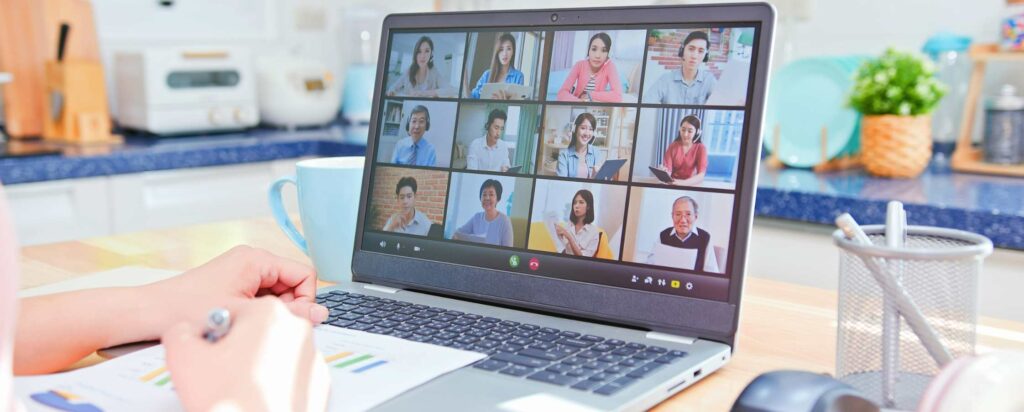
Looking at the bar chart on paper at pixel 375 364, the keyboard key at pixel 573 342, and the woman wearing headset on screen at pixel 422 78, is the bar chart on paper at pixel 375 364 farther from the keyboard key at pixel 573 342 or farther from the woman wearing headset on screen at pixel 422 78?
the woman wearing headset on screen at pixel 422 78

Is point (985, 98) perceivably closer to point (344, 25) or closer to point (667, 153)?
point (667, 153)

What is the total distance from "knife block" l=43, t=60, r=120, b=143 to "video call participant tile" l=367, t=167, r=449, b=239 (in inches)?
68.5

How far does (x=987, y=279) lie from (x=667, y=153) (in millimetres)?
1010

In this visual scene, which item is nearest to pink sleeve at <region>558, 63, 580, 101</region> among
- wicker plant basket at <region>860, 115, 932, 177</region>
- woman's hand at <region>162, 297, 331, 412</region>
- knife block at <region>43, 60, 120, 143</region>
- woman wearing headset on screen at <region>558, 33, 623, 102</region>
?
woman wearing headset on screen at <region>558, 33, 623, 102</region>

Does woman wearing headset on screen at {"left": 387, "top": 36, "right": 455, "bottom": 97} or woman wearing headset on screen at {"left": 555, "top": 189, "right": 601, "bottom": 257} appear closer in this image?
woman wearing headset on screen at {"left": 555, "top": 189, "right": 601, "bottom": 257}

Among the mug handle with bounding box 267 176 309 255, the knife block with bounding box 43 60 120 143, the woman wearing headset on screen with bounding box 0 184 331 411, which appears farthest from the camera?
the knife block with bounding box 43 60 120 143

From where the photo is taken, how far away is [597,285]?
771 millimetres

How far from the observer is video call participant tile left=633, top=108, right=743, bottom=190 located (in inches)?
28.8

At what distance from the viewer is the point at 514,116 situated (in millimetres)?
841

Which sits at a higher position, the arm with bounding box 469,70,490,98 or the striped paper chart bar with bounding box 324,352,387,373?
the arm with bounding box 469,70,490,98

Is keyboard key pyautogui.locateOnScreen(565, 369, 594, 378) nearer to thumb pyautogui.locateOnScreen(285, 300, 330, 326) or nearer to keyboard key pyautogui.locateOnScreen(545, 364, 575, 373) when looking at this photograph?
keyboard key pyautogui.locateOnScreen(545, 364, 575, 373)

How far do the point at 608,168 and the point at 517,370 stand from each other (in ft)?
0.71

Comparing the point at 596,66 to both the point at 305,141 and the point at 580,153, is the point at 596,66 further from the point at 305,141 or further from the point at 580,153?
the point at 305,141

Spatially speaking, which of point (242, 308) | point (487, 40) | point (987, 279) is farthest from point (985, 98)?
point (242, 308)
